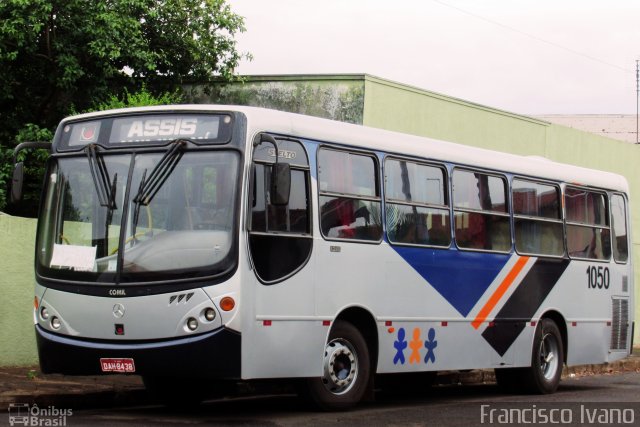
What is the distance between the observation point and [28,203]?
23266 mm

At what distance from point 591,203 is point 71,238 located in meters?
8.41

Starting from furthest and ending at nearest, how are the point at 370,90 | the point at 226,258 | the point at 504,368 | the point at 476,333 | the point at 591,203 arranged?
the point at 370,90, the point at 591,203, the point at 504,368, the point at 476,333, the point at 226,258

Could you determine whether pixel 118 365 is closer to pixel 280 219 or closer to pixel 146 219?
pixel 146 219

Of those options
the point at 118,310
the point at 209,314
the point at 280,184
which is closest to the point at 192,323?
the point at 209,314

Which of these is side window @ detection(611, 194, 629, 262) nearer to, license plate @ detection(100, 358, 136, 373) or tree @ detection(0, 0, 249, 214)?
license plate @ detection(100, 358, 136, 373)

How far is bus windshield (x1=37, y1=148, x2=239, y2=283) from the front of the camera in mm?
10609

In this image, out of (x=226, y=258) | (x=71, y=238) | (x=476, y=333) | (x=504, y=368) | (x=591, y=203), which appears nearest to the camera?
(x=226, y=258)

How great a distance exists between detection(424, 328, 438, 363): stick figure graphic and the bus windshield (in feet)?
11.7

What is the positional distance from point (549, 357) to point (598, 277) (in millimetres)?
1634

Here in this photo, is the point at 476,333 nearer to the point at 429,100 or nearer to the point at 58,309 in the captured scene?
the point at 58,309

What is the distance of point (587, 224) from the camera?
16.7 metres

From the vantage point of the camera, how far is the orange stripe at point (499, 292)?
14211 mm

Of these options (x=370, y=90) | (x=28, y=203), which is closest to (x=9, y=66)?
(x=28, y=203)

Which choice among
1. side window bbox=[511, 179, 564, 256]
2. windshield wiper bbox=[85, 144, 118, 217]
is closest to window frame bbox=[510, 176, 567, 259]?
side window bbox=[511, 179, 564, 256]
